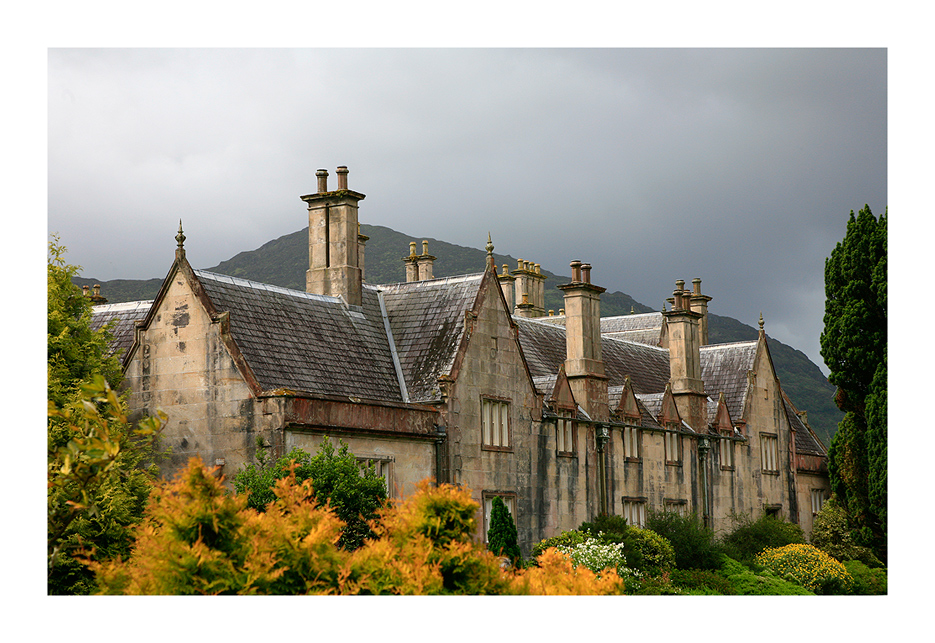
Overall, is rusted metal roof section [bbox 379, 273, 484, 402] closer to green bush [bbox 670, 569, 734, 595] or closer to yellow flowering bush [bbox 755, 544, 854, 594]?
green bush [bbox 670, 569, 734, 595]

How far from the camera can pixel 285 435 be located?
28062 mm

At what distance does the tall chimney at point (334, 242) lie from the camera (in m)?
35.7

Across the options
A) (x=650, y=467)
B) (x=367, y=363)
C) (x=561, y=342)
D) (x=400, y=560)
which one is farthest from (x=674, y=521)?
(x=400, y=560)

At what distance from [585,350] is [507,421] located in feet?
20.3

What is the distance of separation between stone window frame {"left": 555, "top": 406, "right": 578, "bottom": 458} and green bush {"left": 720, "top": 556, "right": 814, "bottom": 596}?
6.69 metres

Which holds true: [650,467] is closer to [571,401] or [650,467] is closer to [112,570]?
[571,401]

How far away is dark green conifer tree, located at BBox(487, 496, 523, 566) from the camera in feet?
103

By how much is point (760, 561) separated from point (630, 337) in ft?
66.2

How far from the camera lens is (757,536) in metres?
45.6

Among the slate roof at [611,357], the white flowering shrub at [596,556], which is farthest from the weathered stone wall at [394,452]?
the slate roof at [611,357]

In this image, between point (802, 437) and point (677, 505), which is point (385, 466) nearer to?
point (677, 505)

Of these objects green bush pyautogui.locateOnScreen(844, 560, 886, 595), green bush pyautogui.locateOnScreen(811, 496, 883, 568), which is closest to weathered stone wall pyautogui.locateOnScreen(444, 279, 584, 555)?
green bush pyautogui.locateOnScreen(844, 560, 886, 595)

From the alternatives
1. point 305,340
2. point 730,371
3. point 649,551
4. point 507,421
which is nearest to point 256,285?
point 305,340

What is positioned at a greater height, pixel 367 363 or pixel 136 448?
pixel 367 363
